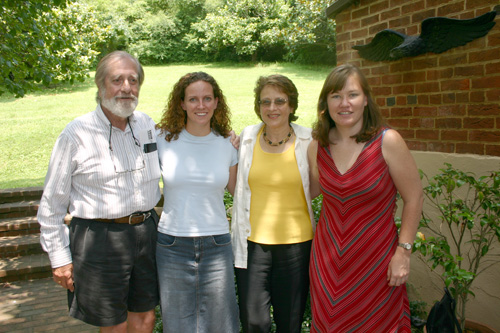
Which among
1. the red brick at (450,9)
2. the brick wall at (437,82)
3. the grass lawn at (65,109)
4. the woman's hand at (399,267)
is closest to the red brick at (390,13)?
the brick wall at (437,82)

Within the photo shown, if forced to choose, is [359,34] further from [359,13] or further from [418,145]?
[418,145]

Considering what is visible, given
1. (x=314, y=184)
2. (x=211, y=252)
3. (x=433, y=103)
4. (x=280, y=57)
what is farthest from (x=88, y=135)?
(x=280, y=57)

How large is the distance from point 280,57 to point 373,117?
28030mm

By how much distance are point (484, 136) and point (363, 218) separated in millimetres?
1667

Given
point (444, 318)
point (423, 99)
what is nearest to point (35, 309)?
point (444, 318)

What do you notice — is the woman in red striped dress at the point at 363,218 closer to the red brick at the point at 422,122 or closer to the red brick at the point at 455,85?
the red brick at the point at 455,85

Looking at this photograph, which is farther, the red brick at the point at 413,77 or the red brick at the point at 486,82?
the red brick at the point at 413,77

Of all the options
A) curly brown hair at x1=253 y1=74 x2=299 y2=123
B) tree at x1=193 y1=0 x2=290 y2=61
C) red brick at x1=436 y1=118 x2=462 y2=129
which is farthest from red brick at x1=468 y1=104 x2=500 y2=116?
tree at x1=193 y1=0 x2=290 y2=61

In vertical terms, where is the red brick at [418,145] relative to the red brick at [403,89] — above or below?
below

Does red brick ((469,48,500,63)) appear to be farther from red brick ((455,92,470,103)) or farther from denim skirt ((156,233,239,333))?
denim skirt ((156,233,239,333))

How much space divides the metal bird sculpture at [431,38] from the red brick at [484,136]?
73 centimetres

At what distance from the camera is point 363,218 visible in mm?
2221

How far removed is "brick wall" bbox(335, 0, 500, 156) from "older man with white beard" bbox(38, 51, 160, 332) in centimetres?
247

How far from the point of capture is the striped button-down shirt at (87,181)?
93.7 inches
